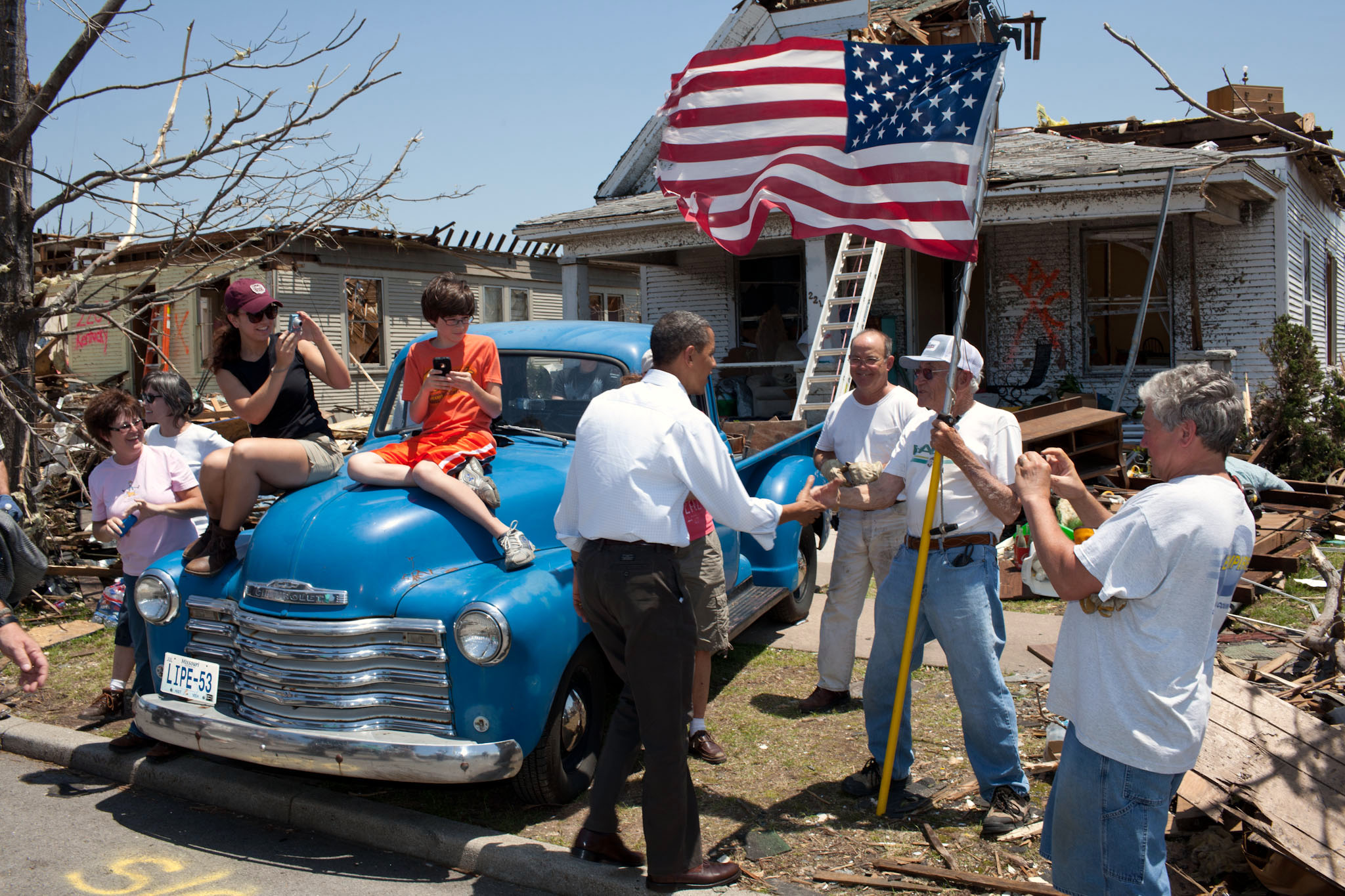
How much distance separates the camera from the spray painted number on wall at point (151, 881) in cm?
360

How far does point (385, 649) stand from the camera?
147 inches

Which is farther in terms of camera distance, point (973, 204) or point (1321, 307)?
point (1321, 307)

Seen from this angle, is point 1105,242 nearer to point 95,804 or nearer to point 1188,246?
point 1188,246

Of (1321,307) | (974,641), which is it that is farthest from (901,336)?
(974,641)

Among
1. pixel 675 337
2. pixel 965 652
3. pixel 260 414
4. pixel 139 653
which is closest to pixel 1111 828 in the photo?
pixel 965 652

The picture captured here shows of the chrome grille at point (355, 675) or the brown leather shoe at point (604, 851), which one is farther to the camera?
the chrome grille at point (355, 675)

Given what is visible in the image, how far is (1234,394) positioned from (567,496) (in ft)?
6.83

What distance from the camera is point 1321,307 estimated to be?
15.2 metres

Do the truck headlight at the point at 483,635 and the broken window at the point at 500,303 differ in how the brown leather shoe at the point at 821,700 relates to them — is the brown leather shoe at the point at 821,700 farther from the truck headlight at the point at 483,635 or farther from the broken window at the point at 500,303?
the broken window at the point at 500,303

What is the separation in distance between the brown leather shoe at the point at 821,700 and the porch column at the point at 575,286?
1051cm

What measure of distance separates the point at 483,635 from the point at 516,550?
51 cm

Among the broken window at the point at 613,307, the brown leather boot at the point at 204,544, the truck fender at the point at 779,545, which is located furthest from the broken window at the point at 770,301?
the brown leather boot at the point at 204,544

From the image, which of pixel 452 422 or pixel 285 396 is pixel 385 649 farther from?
pixel 285 396

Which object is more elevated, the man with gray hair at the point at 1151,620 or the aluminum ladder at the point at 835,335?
the aluminum ladder at the point at 835,335
